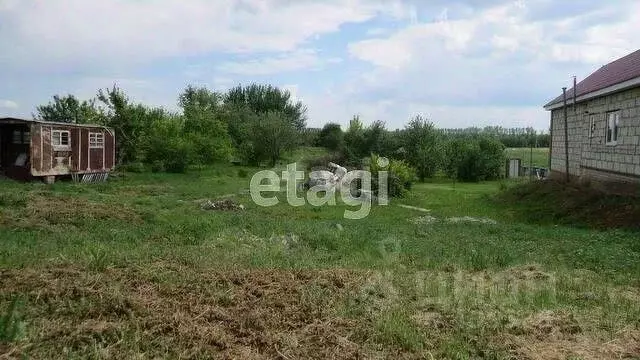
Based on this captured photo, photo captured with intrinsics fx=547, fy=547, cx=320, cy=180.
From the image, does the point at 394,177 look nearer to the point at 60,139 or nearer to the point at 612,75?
the point at 612,75

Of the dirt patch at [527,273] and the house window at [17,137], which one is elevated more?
the house window at [17,137]

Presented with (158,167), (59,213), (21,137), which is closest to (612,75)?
(59,213)

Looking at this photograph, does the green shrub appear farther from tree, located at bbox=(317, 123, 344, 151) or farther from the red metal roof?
the red metal roof

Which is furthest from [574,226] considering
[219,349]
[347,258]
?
[219,349]

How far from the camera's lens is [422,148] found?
29922mm

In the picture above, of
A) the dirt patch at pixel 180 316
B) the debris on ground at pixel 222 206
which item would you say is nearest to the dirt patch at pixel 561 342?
the dirt patch at pixel 180 316

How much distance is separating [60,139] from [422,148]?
1798 centimetres

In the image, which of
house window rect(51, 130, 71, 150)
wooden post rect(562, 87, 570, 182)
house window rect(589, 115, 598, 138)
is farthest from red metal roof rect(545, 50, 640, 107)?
house window rect(51, 130, 71, 150)

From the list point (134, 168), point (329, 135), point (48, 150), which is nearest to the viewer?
point (48, 150)

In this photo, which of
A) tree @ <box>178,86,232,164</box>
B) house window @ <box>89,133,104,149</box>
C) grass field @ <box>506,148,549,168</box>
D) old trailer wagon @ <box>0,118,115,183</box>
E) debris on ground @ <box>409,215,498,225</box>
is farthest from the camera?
grass field @ <box>506,148,549,168</box>

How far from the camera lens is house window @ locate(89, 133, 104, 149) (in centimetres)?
2264

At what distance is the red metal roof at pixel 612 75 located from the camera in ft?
47.8

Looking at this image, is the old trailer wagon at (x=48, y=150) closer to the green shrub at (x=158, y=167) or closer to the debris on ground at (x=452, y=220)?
the green shrub at (x=158, y=167)

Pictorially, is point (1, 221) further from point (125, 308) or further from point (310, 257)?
point (125, 308)
